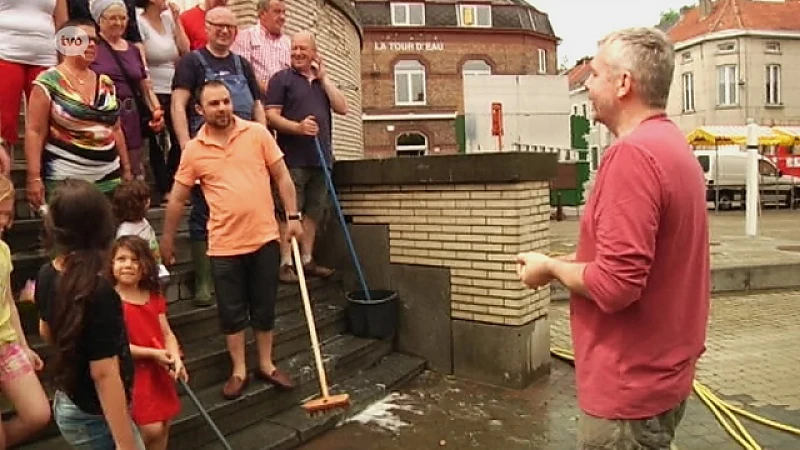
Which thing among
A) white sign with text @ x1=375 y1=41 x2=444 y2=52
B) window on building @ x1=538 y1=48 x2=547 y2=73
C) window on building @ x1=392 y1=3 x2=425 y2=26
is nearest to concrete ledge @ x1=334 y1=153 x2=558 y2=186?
white sign with text @ x1=375 y1=41 x2=444 y2=52

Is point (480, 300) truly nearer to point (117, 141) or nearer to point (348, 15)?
point (117, 141)

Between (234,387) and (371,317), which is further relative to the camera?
(371,317)

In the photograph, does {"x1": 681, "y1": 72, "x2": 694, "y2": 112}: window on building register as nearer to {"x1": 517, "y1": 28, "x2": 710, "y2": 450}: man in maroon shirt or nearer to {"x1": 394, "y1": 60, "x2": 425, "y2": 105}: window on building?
{"x1": 394, "y1": 60, "x2": 425, "y2": 105}: window on building

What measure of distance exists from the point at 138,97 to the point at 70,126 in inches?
43.2

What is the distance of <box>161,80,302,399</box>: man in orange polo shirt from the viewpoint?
414cm

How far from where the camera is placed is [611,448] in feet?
6.79

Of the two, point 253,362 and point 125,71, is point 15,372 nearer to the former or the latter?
point 253,362

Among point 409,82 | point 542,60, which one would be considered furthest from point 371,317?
point 542,60

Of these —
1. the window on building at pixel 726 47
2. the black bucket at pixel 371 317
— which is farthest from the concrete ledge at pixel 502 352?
the window on building at pixel 726 47

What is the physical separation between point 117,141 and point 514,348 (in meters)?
2.95

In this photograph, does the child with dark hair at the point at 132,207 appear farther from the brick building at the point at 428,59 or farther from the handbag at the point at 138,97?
the brick building at the point at 428,59

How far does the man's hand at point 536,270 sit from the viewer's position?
7.06ft

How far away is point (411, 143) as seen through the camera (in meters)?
33.7

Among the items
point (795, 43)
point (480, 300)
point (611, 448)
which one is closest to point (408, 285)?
point (480, 300)
